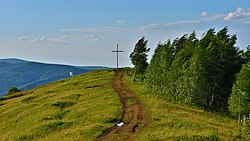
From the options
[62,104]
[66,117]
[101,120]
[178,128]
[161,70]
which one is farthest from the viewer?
[161,70]

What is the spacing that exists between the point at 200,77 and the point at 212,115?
9.30 meters

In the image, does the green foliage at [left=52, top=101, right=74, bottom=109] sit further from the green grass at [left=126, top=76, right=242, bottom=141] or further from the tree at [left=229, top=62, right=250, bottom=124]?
the tree at [left=229, top=62, right=250, bottom=124]

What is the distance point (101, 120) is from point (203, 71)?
27093 millimetres

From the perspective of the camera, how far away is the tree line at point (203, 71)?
224 feet

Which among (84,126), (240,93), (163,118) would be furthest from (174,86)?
(84,126)

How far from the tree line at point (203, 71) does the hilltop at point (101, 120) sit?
14.9 feet

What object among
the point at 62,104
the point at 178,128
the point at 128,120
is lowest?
the point at 178,128

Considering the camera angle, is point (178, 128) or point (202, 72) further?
point (202, 72)

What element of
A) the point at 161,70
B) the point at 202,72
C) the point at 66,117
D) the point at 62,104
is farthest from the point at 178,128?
the point at 161,70

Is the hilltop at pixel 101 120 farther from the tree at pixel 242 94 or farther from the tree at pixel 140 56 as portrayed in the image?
the tree at pixel 140 56

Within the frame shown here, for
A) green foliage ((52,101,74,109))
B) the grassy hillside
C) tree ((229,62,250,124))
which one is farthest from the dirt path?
tree ((229,62,250,124))

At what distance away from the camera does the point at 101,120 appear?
4950cm

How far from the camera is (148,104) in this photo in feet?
203

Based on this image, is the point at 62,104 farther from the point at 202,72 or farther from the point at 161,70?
the point at 202,72
